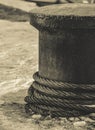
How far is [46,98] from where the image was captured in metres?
4.05

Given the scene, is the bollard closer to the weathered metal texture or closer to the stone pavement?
the weathered metal texture

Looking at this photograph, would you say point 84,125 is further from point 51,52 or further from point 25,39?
point 25,39

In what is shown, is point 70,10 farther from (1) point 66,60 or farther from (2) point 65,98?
(2) point 65,98

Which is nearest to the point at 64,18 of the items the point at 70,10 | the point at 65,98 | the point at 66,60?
the point at 70,10

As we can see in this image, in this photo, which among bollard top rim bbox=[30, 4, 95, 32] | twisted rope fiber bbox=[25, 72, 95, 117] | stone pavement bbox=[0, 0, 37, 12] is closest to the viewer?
bollard top rim bbox=[30, 4, 95, 32]

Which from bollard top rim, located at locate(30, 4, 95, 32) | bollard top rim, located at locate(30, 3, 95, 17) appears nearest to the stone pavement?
bollard top rim, located at locate(30, 3, 95, 17)

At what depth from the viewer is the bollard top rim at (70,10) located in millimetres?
3855

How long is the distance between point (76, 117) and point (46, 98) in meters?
0.30

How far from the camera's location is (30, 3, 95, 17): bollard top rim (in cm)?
386

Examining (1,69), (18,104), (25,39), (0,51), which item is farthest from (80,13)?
(25,39)

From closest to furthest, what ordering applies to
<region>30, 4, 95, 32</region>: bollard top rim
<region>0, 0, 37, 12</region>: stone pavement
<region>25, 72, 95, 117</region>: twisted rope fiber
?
<region>30, 4, 95, 32</region>: bollard top rim < <region>25, 72, 95, 117</region>: twisted rope fiber < <region>0, 0, 37, 12</region>: stone pavement

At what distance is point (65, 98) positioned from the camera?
4000 mm

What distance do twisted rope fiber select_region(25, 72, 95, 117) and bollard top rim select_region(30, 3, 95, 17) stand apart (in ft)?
1.90

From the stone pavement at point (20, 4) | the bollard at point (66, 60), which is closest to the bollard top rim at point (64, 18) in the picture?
the bollard at point (66, 60)
